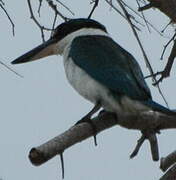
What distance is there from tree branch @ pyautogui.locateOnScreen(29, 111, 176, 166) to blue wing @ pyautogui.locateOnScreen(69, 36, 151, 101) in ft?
0.73

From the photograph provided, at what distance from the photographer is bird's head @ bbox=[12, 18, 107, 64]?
10.2 feet

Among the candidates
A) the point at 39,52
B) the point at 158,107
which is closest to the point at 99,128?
the point at 158,107

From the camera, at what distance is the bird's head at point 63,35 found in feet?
10.2

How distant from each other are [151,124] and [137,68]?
2.84 feet

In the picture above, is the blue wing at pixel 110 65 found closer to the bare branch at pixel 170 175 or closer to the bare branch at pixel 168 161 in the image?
the bare branch at pixel 168 161

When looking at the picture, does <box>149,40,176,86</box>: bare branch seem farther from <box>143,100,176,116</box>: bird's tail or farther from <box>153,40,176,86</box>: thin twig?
<box>143,100,176,116</box>: bird's tail

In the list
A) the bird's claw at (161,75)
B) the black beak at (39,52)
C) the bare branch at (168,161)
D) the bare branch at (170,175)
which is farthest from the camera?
the black beak at (39,52)

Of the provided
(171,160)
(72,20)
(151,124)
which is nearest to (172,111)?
(151,124)

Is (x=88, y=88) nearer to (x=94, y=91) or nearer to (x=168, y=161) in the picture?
(x=94, y=91)

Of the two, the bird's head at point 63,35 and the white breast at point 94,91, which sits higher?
the bird's head at point 63,35

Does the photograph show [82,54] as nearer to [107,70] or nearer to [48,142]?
[107,70]

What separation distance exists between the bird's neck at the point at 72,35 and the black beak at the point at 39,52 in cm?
5

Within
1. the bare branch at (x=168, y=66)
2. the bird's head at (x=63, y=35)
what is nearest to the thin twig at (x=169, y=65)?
the bare branch at (x=168, y=66)

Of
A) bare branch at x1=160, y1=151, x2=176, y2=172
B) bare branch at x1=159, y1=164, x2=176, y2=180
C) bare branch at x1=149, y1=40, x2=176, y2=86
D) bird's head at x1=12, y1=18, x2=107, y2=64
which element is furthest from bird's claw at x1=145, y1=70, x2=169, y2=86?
bird's head at x1=12, y1=18, x2=107, y2=64
